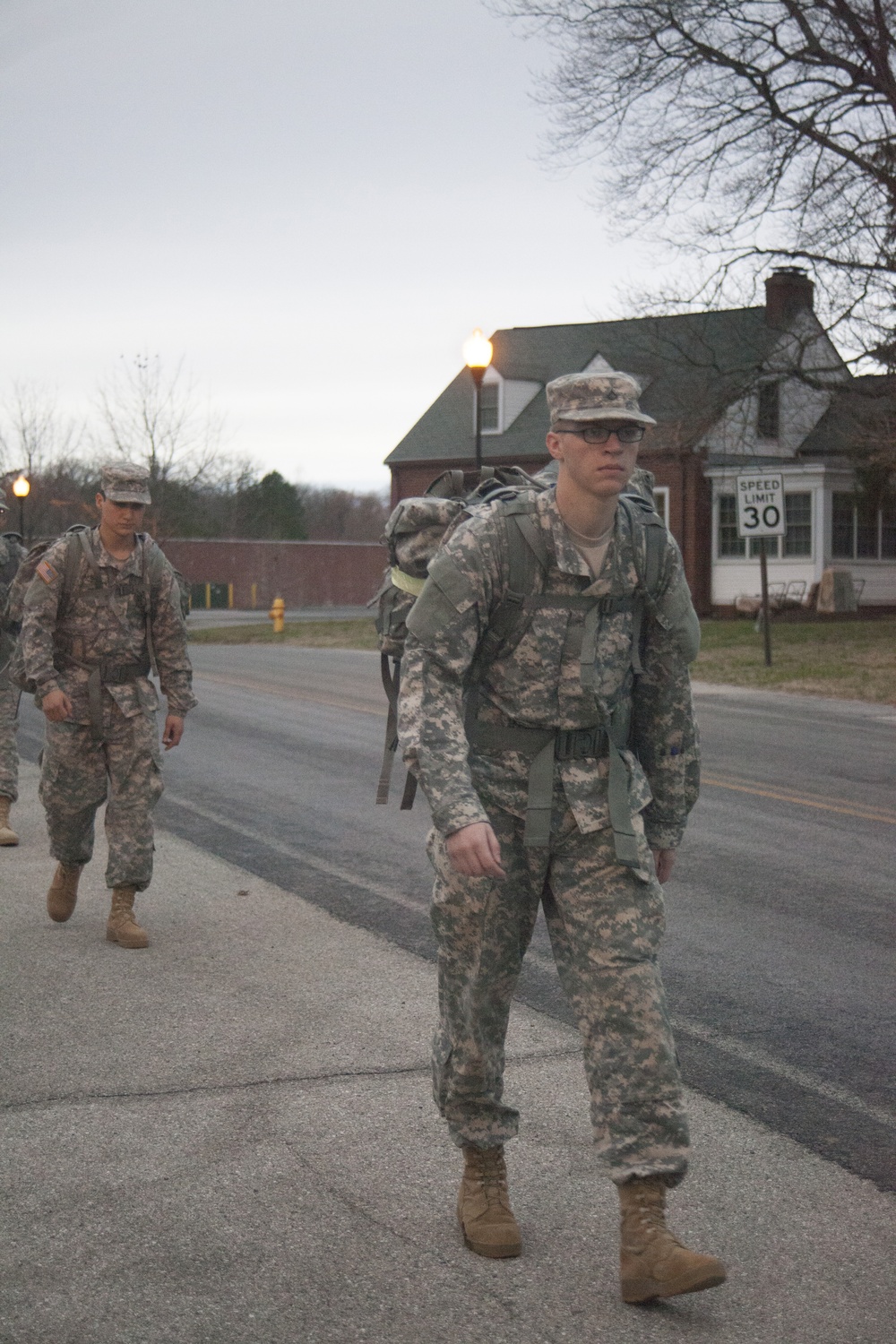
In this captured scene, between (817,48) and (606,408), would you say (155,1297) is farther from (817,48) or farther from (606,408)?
(817,48)

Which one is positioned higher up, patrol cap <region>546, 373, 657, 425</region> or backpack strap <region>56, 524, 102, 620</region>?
patrol cap <region>546, 373, 657, 425</region>

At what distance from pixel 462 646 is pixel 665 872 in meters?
0.83

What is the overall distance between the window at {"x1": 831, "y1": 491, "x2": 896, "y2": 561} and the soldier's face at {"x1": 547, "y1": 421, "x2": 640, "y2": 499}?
110 ft

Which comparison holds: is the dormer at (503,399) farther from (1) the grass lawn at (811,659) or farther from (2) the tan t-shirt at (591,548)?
(2) the tan t-shirt at (591,548)

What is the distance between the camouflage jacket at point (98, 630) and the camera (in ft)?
21.4

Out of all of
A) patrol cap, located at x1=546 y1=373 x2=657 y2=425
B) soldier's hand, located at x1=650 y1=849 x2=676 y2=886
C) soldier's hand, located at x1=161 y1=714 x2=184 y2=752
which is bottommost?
soldier's hand, located at x1=650 y1=849 x2=676 y2=886

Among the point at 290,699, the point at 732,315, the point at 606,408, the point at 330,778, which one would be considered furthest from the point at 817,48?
the point at 606,408

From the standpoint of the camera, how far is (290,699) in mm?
18359

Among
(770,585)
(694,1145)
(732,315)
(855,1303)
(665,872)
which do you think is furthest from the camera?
(770,585)

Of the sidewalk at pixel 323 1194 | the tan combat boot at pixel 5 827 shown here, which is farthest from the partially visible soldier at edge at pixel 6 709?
the sidewalk at pixel 323 1194

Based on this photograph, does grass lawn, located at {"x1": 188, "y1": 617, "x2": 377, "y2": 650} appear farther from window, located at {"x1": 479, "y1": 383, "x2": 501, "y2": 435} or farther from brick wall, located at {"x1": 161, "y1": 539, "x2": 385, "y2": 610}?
brick wall, located at {"x1": 161, "y1": 539, "x2": 385, "y2": 610}

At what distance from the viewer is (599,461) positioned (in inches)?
139

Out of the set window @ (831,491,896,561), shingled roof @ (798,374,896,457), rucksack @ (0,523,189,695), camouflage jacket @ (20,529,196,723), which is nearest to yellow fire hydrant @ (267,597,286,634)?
window @ (831,491,896,561)

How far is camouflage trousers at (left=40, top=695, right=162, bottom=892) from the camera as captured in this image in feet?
21.6
